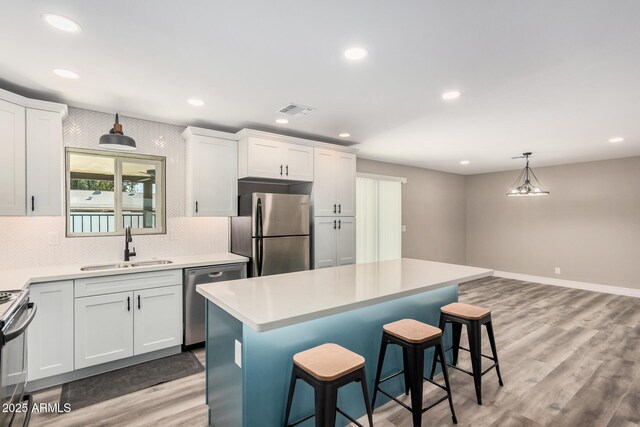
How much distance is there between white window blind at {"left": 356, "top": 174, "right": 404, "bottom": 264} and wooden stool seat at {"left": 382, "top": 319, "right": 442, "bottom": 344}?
3572 mm

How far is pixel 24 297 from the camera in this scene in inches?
82.4

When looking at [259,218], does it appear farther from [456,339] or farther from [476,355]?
[476,355]

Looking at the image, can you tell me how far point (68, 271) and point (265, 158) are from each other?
2217 millimetres

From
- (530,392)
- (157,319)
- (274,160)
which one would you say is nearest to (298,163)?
(274,160)

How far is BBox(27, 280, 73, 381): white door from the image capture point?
2541 millimetres

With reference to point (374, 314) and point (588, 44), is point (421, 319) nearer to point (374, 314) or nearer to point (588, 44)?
point (374, 314)

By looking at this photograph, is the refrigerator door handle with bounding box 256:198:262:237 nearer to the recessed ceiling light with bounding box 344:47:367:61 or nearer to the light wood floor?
the light wood floor

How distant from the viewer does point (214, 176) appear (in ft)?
12.3

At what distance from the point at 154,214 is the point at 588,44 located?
414 centimetres

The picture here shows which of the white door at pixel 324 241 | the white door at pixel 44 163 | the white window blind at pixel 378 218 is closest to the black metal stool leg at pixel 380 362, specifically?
the white door at pixel 324 241

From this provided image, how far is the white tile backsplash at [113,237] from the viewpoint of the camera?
9.72ft

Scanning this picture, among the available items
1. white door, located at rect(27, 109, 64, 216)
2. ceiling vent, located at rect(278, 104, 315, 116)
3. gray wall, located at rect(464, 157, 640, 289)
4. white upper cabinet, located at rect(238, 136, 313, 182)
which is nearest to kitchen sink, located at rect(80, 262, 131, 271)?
white door, located at rect(27, 109, 64, 216)

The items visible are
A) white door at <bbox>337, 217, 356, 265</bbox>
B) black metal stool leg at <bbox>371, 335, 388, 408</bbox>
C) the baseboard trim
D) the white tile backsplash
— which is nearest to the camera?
black metal stool leg at <bbox>371, 335, 388, 408</bbox>

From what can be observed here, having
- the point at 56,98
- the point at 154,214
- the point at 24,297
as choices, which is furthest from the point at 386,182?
the point at 24,297
